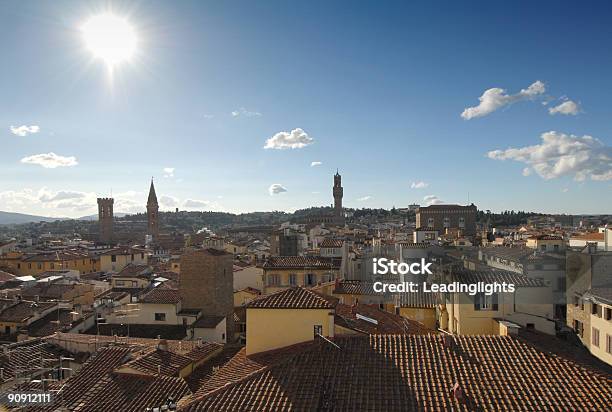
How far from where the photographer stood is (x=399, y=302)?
23906 millimetres

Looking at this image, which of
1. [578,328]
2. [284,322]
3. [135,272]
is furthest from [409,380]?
[135,272]

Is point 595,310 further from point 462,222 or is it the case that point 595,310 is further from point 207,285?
point 462,222

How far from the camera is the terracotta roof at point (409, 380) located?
9.06m

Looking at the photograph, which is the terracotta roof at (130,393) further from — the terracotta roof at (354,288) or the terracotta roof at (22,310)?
the terracotta roof at (354,288)

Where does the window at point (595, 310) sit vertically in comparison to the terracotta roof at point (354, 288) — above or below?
above

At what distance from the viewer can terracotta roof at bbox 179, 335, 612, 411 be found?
9.06m

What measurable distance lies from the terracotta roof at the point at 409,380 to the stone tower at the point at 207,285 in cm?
1601

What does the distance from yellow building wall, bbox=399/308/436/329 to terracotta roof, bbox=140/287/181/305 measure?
40.8 feet

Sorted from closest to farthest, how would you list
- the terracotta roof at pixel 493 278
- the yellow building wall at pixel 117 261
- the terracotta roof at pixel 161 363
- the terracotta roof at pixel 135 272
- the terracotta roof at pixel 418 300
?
the terracotta roof at pixel 161 363 < the terracotta roof at pixel 493 278 < the terracotta roof at pixel 418 300 < the terracotta roof at pixel 135 272 < the yellow building wall at pixel 117 261

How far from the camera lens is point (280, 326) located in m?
12.9

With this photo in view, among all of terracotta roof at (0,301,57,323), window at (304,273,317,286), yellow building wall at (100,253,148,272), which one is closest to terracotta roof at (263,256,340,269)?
window at (304,273,317,286)

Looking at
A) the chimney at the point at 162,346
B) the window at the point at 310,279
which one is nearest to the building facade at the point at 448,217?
the window at the point at 310,279

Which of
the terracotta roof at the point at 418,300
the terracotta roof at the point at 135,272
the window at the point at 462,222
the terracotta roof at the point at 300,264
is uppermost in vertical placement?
the window at the point at 462,222

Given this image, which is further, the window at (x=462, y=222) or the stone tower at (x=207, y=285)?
the window at (x=462, y=222)
